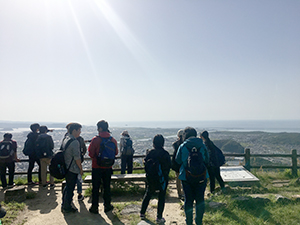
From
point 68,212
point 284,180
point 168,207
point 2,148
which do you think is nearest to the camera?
point 68,212

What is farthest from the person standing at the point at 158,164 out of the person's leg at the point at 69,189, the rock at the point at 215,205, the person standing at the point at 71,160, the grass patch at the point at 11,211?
the grass patch at the point at 11,211

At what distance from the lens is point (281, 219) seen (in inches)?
145

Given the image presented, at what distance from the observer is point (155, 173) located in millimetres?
3486

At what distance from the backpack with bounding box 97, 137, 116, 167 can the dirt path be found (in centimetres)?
115

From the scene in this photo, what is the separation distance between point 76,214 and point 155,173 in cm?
217

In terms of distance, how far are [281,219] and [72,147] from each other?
449 cm

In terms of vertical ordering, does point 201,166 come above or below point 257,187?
above

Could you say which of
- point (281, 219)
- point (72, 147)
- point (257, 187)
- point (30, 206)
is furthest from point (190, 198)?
point (30, 206)

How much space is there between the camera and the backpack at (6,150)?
19.8ft

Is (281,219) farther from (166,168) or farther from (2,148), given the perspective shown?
(2,148)

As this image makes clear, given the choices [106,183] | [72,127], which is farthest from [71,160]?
[106,183]

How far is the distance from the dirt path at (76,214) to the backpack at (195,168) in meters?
1.24

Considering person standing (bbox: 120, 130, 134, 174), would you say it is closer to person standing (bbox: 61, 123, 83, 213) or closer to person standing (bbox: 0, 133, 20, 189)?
person standing (bbox: 61, 123, 83, 213)

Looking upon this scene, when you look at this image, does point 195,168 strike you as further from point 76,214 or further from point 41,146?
point 41,146
